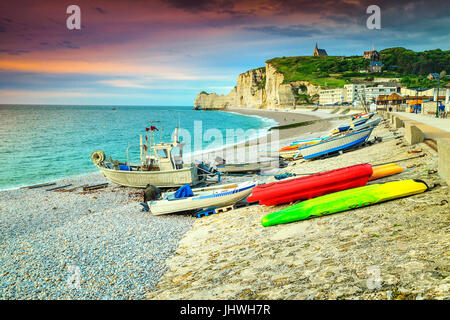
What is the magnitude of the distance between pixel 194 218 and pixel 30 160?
1250 inches

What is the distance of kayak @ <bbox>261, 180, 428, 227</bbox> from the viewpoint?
7.90 metres

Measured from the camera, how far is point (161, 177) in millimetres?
18266

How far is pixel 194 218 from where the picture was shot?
12.8 m

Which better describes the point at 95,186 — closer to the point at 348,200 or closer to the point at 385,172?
the point at 348,200

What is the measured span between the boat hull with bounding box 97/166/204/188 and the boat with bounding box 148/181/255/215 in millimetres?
4687

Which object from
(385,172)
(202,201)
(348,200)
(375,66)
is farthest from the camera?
(375,66)

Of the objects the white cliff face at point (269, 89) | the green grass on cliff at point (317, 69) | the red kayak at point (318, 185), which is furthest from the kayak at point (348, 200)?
the green grass on cliff at point (317, 69)

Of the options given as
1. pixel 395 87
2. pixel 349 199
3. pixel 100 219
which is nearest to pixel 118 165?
pixel 100 219

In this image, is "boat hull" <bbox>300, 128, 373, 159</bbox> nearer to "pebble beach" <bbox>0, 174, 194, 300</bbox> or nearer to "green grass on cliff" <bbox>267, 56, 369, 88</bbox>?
"pebble beach" <bbox>0, 174, 194, 300</bbox>

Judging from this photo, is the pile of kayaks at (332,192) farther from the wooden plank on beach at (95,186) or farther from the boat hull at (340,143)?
the wooden plank on beach at (95,186)

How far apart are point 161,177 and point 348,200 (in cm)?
1257

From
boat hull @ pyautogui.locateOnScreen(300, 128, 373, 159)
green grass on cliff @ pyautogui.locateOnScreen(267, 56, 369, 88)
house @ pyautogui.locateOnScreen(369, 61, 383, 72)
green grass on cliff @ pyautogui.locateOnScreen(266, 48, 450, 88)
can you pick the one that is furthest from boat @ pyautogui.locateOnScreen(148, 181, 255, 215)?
house @ pyautogui.locateOnScreen(369, 61, 383, 72)

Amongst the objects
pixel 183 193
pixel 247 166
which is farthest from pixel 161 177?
pixel 247 166

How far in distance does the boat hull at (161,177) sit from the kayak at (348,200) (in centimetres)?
970
